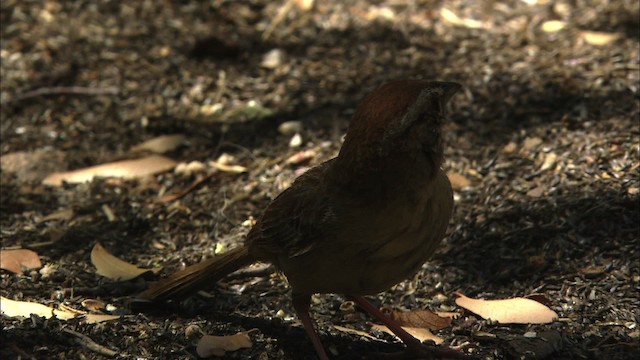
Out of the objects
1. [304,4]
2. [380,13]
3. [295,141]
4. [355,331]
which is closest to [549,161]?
[295,141]

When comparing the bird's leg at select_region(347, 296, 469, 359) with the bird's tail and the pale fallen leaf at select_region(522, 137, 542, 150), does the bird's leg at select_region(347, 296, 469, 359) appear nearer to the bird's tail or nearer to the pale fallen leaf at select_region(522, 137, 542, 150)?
the bird's tail

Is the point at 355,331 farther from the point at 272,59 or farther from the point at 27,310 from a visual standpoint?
the point at 272,59

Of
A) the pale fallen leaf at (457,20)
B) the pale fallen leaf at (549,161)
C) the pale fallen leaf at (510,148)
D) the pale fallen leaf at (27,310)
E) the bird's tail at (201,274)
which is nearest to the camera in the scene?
the pale fallen leaf at (27,310)

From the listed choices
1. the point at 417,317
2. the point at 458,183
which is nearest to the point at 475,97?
the point at 458,183

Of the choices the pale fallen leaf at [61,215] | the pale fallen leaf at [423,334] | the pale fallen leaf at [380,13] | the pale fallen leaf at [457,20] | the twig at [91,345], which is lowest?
the pale fallen leaf at [61,215]

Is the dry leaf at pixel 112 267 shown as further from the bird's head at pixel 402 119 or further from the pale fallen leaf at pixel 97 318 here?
the bird's head at pixel 402 119

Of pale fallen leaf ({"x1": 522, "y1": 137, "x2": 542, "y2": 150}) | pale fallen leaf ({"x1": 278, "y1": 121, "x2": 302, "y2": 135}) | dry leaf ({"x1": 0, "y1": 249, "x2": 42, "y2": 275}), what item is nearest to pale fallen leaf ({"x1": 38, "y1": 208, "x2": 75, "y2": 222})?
dry leaf ({"x1": 0, "y1": 249, "x2": 42, "y2": 275})

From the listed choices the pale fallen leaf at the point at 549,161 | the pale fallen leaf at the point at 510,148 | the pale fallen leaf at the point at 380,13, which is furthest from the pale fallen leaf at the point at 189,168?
the pale fallen leaf at the point at 380,13
